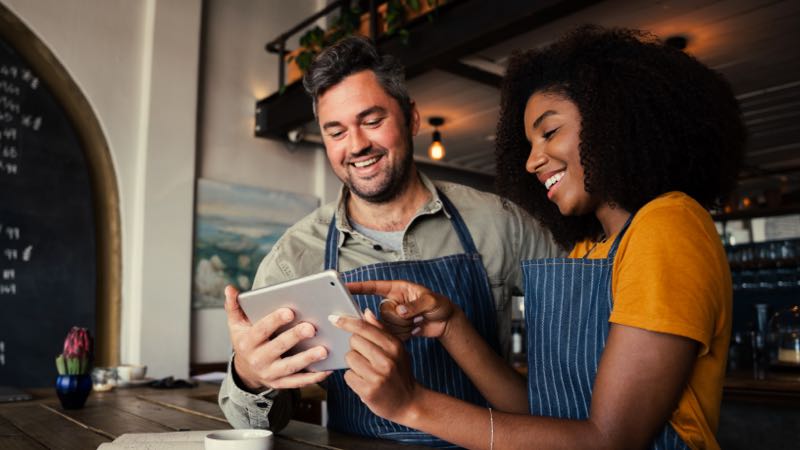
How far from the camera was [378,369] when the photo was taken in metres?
1.05

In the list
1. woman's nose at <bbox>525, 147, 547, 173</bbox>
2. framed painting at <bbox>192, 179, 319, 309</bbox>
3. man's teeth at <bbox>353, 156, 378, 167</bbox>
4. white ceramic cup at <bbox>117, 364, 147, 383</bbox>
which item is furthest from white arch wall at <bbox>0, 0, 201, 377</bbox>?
woman's nose at <bbox>525, 147, 547, 173</bbox>

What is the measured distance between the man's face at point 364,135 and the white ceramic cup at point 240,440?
798 mm

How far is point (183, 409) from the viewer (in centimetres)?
203

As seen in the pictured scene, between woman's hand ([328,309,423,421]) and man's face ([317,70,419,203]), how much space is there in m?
0.74

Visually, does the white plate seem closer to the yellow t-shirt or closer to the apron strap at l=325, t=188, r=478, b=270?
the apron strap at l=325, t=188, r=478, b=270

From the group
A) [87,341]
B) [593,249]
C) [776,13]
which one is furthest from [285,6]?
[593,249]

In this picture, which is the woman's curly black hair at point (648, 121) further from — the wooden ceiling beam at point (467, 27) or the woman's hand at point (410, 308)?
the wooden ceiling beam at point (467, 27)

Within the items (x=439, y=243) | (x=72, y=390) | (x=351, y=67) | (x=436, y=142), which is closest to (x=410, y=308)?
(x=439, y=243)

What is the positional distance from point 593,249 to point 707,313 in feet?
1.37

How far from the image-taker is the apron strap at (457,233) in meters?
1.76

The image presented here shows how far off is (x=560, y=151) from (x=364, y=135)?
61 centimetres

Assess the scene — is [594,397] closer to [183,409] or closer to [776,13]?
[183,409]

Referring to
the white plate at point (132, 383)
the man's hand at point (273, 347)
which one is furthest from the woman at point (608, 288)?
the white plate at point (132, 383)

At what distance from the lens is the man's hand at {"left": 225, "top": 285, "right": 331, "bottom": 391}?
1.16m
